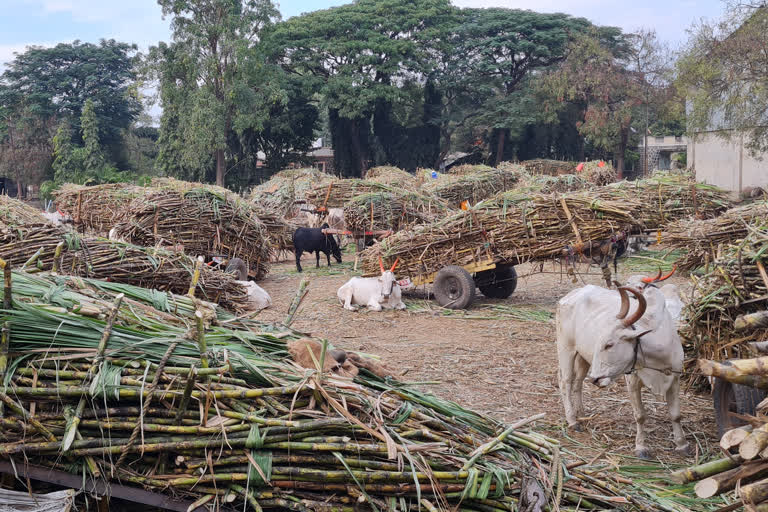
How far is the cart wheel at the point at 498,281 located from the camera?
39.6ft

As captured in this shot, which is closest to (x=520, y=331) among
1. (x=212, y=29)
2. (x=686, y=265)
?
(x=686, y=265)

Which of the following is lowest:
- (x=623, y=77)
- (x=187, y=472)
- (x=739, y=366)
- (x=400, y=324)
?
(x=400, y=324)

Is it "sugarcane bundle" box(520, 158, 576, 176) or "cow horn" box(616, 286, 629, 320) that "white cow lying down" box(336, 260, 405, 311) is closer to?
"cow horn" box(616, 286, 629, 320)

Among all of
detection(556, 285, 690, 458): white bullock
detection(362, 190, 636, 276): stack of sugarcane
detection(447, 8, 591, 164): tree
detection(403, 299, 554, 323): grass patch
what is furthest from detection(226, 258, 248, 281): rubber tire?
detection(447, 8, 591, 164): tree

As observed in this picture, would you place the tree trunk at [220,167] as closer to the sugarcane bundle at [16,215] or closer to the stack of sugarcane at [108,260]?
the sugarcane bundle at [16,215]

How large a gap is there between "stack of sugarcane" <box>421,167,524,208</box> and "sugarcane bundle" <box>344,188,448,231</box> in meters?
2.67

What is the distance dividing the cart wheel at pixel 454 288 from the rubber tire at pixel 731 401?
18.8ft

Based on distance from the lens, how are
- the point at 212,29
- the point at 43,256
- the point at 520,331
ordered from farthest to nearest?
the point at 212,29
the point at 520,331
the point at 43,256

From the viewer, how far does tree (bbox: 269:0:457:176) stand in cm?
3900

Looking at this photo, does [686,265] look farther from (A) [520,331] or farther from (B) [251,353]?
(B) [251,353]

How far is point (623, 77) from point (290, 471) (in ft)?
123

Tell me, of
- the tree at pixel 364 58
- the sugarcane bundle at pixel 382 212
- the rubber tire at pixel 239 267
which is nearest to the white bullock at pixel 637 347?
the rubber tire at pixel 239 267

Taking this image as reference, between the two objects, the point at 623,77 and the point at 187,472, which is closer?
the point at 187,472

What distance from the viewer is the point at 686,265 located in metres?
10.5
